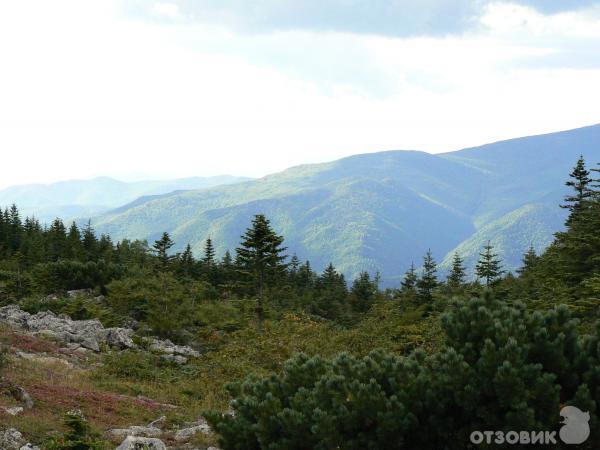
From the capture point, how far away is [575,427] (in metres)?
6.41

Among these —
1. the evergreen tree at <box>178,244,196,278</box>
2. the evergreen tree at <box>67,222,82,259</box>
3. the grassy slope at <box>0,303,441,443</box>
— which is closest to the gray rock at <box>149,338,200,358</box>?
the grassy slope at <box>0,303,441,443</box>

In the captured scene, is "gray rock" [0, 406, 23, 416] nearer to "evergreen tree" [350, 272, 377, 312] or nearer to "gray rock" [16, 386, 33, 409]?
"gray rock" [16, 386, 33, 409]

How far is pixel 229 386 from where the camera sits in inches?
344

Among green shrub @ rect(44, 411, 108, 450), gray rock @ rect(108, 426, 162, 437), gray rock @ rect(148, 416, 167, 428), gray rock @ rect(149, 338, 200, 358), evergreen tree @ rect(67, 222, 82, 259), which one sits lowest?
gray rock @ rect(149, 338, 200, 358)

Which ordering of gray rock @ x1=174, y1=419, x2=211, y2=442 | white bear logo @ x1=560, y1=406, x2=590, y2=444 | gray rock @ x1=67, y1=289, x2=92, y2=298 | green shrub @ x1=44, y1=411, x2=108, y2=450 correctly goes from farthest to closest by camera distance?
gray rock @ x1=67, y1=289, x2=92, y2=298 → gray rock @ x1=174, y1=419, x2=211, y2=442 → green shrub @ x1=44, y1=411, x2=108, y2=450 → white bear logo @ x1=560, y1=406, x2=590, y2=444

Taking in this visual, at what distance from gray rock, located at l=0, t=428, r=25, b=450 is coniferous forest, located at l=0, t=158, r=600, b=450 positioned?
0.47 m

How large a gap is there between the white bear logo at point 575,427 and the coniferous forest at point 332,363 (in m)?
0.11

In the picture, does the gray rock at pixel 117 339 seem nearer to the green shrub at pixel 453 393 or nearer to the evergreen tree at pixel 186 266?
the green shrub at pixel 453 393

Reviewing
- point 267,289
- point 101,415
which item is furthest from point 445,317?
point 267,289

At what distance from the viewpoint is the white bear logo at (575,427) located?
6.39 m

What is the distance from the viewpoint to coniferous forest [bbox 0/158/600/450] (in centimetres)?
673

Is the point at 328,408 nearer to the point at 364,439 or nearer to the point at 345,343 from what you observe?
the point at 364,439

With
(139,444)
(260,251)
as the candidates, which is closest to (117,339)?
(260,251)

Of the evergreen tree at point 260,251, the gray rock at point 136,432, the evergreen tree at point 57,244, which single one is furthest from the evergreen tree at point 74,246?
the gray rock at point 136,432
